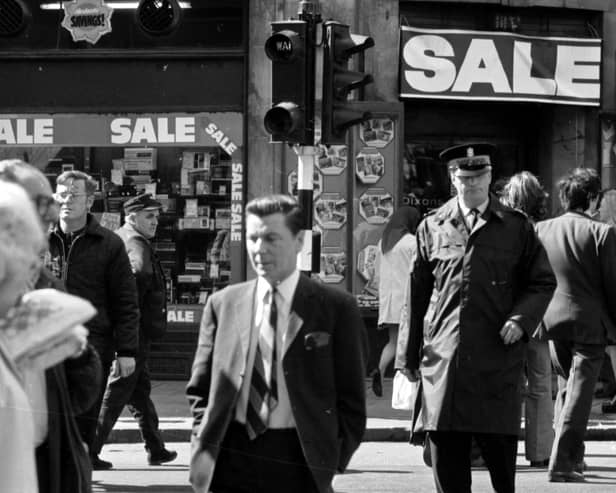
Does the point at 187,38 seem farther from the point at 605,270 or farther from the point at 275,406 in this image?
the point at 275,406

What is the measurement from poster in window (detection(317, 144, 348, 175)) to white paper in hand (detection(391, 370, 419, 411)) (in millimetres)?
7874

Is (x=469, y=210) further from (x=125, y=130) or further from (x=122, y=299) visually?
(x=125, y=130)

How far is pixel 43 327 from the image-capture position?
3.31m

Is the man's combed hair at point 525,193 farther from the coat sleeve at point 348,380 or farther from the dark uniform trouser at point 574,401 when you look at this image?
the coat sleeve at point 348,380

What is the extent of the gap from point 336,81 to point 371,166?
4.07 metres

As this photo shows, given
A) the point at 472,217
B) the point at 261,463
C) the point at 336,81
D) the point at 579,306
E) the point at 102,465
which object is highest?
the point at 336,81

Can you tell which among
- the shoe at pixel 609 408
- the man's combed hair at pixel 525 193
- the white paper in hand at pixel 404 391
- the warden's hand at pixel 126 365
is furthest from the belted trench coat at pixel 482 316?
the shoe at pixel 609 408

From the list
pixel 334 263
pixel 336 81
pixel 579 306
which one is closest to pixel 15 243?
pixel 579 306

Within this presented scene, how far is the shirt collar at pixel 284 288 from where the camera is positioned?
5312mm

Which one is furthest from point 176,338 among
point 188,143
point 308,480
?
point 308,480

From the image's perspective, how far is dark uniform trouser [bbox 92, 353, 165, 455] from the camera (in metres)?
9.63

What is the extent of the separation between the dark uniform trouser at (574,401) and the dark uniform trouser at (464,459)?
2209 millimetres

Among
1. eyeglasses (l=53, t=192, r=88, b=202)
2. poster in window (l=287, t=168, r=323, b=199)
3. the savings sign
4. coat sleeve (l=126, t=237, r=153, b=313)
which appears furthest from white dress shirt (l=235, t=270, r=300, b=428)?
the savings sign

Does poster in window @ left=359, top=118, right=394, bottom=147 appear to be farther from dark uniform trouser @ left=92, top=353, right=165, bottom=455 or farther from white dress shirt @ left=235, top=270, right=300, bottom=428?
white dress shirt @ left=235, top=270, right=300, bottom=428
